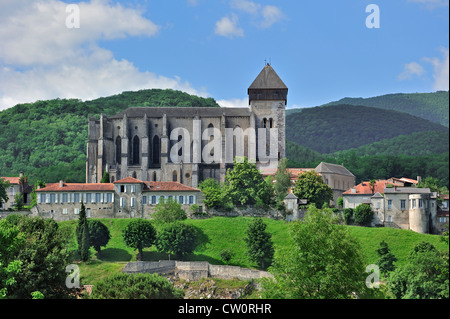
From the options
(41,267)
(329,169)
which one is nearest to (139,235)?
(41,267)

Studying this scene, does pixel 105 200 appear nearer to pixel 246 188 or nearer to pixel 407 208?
pixel 246 188

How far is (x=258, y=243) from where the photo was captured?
64.9 m

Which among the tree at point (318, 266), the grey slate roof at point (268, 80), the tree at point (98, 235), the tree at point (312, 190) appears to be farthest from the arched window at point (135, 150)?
the tree at point (318, 266)

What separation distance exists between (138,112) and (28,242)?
193 feet

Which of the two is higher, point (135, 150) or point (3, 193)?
point (135, 150)

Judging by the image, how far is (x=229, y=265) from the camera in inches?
2493

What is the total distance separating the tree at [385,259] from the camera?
5912 centimetres

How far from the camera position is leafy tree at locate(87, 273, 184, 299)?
136ft

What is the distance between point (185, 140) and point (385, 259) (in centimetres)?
4194

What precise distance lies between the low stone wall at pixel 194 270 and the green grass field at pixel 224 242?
274cm

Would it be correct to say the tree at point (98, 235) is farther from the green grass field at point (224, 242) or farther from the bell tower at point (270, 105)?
the bell tower at point (270, 105)
